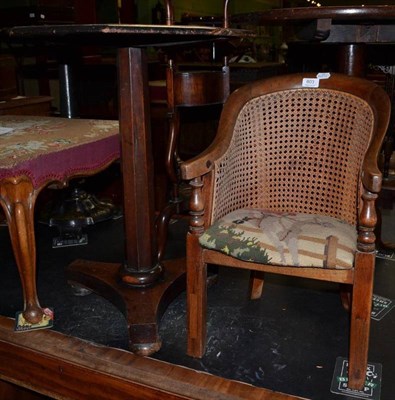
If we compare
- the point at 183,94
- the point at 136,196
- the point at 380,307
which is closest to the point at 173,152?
the point at 183,94

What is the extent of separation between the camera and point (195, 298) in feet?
5.07

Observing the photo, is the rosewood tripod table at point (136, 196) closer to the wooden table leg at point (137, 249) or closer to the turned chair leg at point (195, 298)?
the wooden table leg at point (137, 249)

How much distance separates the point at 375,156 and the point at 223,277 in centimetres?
96

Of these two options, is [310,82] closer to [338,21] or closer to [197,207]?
[338,21]

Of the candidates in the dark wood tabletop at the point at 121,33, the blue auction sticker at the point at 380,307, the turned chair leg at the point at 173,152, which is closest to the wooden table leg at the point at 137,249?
the dark wood tabletop at the point at 121,33

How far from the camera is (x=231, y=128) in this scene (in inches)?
65.0

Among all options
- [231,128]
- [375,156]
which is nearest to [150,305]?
Result: [231,128]

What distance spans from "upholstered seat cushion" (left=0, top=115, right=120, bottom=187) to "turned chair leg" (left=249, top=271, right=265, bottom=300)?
72 centimetres

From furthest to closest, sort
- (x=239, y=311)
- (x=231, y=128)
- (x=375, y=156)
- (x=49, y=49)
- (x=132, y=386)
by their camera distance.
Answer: (x=49, y=49) < (x=239, y=311) < (x=231, y=128) < (x=132, y=386) < (x=375, y=156)

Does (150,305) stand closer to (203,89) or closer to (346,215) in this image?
(346,215)

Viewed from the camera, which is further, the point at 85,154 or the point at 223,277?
the point at 223,277

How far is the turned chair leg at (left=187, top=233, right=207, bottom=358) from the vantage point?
4.95 ft

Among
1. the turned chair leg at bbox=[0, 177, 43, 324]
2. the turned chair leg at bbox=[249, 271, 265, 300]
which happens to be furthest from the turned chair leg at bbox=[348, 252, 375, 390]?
the turned chair leg at bbox=[0, 177, 43, 324]

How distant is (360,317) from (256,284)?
2.07 ft
